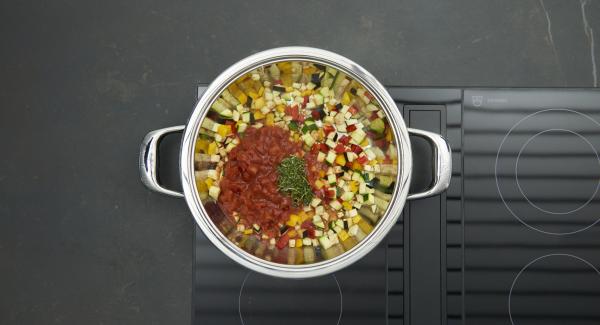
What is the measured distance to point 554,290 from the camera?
3.83 ft

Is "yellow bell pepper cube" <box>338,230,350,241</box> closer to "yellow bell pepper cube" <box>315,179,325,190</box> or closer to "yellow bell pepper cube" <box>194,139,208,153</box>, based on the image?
"yellow bell pepper cube" <box>315,179,325,190</box>

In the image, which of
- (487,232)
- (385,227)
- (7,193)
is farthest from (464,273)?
(7,193)

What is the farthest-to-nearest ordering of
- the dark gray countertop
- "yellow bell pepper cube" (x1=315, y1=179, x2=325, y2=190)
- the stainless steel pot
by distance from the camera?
the dark gray countertop → "yellow bell pepper cube" (x1=315, y1=179, x2=325, y2=190) → the stainless steel pot

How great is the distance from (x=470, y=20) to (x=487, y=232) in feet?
1.82

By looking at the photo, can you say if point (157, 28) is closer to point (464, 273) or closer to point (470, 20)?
point (470, 20)

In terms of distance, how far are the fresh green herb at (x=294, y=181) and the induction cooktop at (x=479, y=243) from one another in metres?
0.21

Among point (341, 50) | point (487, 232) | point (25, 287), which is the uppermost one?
Answer: point (341, 50)

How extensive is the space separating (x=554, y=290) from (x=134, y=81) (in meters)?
1.18

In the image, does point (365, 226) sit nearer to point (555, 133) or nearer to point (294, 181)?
point (294, 181)

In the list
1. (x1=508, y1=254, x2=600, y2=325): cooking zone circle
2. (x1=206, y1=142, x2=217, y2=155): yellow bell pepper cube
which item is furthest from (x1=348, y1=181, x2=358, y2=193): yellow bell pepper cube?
(x1=508, y1=254, x2=600, y2=325): cooking zone circle

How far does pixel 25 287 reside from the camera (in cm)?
127

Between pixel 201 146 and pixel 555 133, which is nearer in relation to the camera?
pixel 201 146

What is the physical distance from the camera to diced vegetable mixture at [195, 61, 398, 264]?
3.52ft

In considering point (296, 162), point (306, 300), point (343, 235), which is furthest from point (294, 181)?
point (306, 300)
